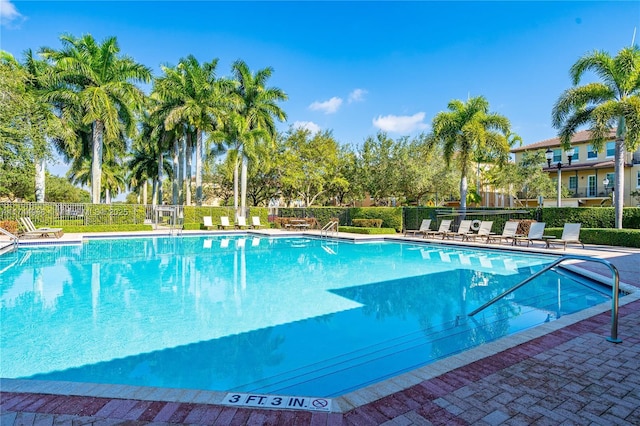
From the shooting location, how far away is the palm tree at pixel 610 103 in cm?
1433

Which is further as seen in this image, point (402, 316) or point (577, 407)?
point (402, 316)

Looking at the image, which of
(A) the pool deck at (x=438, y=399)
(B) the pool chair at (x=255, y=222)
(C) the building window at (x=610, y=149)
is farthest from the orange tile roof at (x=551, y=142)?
(A) the pool deck at (x=438, y=399)

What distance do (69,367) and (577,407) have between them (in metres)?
5.25

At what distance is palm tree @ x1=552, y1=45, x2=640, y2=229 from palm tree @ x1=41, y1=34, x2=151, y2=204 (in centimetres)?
2617

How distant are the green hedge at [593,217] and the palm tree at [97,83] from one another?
27.2 m

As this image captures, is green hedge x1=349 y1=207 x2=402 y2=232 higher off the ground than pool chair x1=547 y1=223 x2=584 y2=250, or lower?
higher

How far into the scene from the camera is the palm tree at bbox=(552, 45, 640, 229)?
14.3 meters

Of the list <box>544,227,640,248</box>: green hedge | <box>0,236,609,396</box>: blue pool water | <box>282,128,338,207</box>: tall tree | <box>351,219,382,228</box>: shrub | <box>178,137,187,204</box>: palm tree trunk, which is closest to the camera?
<box>0,236,609,396</box>: blue pool water

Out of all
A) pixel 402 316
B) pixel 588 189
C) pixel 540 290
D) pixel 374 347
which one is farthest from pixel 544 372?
pixel 588 189

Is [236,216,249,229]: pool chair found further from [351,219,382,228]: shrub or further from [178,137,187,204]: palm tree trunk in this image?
[351,219,382,228]: shrub

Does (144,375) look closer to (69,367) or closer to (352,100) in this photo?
(69,367)

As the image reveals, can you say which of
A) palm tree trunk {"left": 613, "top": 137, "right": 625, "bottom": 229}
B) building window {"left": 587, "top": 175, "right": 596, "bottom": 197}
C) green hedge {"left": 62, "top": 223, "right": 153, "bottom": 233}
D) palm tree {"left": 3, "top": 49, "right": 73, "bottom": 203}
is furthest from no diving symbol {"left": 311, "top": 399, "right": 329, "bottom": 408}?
building window {"left": 587, "top": 175, "right": 596, "bottom": 197}

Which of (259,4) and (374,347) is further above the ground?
(259,4)

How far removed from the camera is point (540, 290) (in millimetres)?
8359
